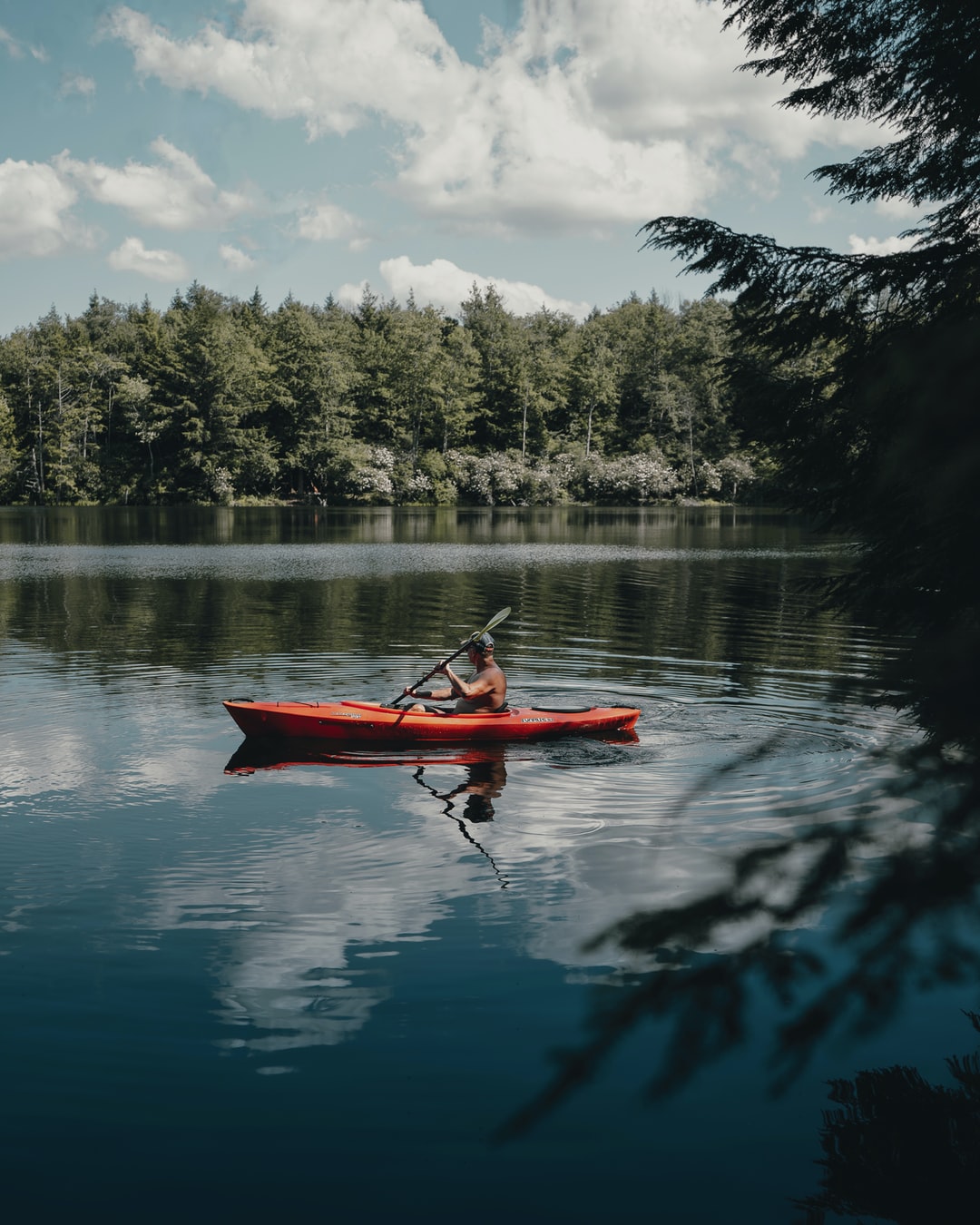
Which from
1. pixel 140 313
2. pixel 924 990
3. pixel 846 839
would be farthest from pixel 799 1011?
pixel 140 313

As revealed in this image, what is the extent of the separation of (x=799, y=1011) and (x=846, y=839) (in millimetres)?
2301

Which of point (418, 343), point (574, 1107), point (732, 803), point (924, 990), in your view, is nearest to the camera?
point (574, 1107)

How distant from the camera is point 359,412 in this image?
82.8m

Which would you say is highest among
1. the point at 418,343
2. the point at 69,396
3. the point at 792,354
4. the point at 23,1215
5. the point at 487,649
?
the point at 418,343

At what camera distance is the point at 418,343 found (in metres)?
85.3

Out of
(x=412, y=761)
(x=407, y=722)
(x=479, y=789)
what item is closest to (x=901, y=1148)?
(x=479, y=789)

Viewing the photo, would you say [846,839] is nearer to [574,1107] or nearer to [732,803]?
[574,1107]

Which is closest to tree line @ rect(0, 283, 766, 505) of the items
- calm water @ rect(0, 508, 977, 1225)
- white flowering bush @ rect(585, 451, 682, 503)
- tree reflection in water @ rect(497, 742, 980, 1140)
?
white flowering bush @ rect(585, 451, 682, 503)

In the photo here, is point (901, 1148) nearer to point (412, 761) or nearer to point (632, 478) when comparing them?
point (412, 761)

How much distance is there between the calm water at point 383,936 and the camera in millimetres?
4719

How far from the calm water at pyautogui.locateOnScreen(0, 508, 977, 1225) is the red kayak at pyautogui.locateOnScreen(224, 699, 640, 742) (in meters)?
0.28

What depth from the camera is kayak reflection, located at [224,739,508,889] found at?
35.1 ft

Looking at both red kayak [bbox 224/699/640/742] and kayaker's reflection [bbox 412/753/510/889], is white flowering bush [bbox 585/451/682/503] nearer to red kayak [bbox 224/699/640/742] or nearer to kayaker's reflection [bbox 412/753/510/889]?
red kayak [bbox 224/699/640/742]

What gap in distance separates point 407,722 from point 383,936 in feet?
17.0
